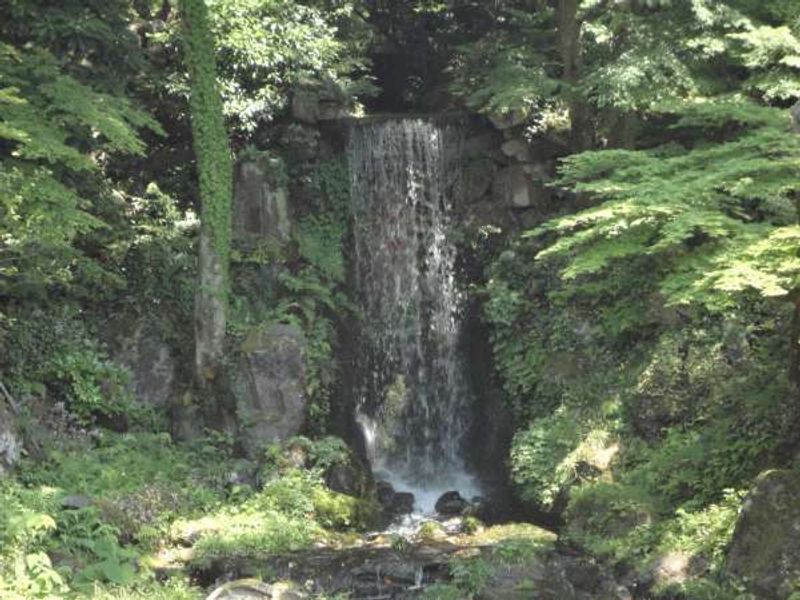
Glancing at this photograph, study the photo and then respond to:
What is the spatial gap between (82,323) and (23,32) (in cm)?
504

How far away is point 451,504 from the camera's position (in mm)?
14938

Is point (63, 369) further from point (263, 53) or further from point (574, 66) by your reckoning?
point (574, 66)

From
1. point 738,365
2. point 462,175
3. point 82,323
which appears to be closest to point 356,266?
point 462,175

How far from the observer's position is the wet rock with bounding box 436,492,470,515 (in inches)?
583

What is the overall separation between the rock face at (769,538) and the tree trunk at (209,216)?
9.30 metres

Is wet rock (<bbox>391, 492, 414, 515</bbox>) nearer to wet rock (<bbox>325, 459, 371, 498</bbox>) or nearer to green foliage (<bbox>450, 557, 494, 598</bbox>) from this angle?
wet rock (<bbox>325, 459, 371, 498</bbox>)

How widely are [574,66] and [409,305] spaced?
6.27 m

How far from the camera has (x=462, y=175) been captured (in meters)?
19.2

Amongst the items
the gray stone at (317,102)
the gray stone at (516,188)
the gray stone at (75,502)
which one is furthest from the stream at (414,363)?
the gray stone at (75,502)

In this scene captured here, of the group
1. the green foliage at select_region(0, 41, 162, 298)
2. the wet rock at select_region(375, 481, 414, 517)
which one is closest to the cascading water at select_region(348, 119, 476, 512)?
the wet rock at select_region(375, 481, 414, 517)

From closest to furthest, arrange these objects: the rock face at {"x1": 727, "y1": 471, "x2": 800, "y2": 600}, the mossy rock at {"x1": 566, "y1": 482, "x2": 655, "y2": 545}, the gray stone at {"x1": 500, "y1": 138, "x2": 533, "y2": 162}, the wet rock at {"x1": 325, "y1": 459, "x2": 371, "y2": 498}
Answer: the rock face at {"x1": 727, "y1": 471, "x2": 800, "y2": 600}
the mossy rock at {"x1": 566, "y1": 482, "x2": 655, "y2": 545}
the wet rock at {"x1": 325, "y1": 459, "x2": 371, "y2": 498}
the gray stone at {"x1": 500, "y1": 138, "x2": 533, "y2": 162}

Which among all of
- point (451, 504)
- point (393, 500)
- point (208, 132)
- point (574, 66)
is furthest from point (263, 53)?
point (451, 504)

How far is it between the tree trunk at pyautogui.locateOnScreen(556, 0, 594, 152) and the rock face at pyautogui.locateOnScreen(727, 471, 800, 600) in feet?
33.8

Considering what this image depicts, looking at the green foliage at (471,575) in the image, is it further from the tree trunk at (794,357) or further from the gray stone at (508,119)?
the gray stone at (508,119)
